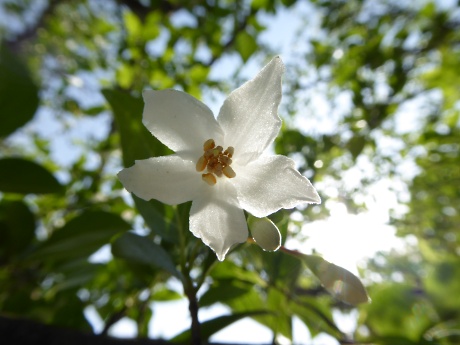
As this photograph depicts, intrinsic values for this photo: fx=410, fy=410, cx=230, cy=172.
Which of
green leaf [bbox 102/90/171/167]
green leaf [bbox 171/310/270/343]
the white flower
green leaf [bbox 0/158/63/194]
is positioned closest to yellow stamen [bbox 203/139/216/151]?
the white flower

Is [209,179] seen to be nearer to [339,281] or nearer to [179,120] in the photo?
[179,120]

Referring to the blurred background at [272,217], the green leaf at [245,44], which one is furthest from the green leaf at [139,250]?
the green leaf at [245,44]

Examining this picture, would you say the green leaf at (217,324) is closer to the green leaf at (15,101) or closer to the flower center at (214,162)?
the flower center at (214,162)

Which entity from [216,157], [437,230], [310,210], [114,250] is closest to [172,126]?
[216,157]

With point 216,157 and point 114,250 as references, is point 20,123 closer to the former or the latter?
point 114,250

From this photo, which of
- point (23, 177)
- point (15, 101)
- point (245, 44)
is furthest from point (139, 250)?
point (245, 44)
